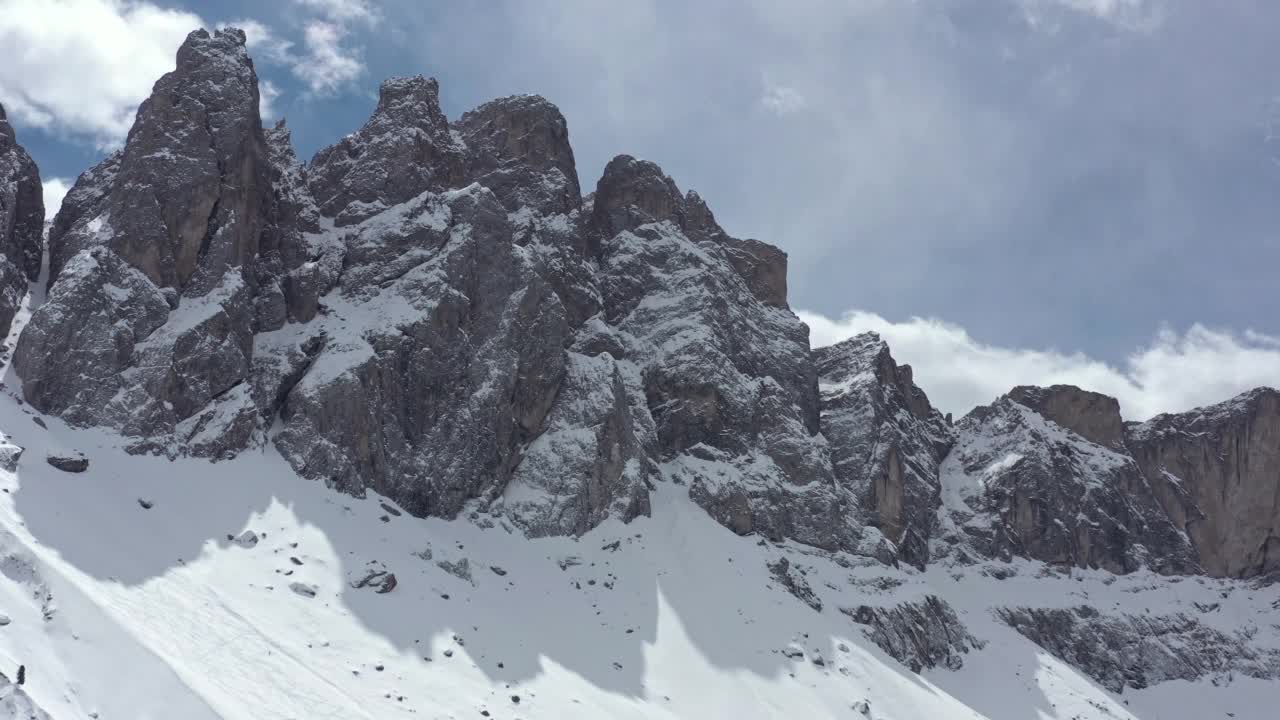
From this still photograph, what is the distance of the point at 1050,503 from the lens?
10575 cm

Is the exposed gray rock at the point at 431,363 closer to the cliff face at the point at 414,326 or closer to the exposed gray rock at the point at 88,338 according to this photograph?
the cliff face at the point at 414,326

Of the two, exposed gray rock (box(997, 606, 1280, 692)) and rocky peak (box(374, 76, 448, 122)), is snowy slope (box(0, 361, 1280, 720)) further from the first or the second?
rocky peak (box(374, 76, 448, 122))

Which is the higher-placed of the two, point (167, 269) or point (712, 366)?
point (712, 366)

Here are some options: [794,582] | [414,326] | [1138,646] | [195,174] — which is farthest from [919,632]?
[195,174]

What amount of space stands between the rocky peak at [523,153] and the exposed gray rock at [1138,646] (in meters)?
58.1

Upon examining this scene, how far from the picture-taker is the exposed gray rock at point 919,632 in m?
72.7

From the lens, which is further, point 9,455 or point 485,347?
A: point 485,347

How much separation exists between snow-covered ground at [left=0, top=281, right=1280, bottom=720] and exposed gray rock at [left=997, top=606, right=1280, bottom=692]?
8.25 meters

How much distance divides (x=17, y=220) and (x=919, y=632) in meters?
72.3

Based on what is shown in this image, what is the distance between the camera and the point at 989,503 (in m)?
106

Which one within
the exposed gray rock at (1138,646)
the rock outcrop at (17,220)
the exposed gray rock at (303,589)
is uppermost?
the exposed gray rock at (1138,646)

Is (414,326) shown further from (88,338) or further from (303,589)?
(303,589)

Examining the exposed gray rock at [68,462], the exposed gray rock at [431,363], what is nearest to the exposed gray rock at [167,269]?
the exposed gray rock at [68,462]

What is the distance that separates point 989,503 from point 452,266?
6610 centimetres
